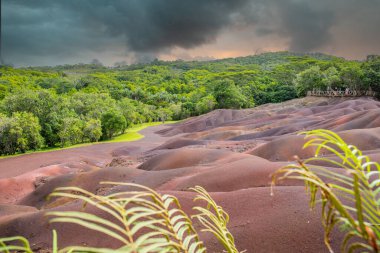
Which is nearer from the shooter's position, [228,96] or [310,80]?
[310,80]

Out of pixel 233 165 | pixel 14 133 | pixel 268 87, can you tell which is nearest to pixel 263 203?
pixel 233 165

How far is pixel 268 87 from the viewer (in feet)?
278

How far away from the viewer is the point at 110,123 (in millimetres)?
49875

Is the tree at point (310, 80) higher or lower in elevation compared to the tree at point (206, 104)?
higher

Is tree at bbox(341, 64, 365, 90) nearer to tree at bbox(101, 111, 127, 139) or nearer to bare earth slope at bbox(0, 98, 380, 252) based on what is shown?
bare earth slope at bbox(0, 98, 380, 252)

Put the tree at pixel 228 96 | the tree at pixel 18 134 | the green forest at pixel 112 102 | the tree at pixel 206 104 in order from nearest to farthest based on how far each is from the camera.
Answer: the tree at pixel 18 134
the green forest at pixel 112 102
the tree at pixel 228 96
the tree at pixel 206 104

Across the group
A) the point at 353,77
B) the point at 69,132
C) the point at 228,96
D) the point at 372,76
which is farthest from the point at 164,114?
the point at 372,76

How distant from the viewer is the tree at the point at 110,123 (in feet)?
163

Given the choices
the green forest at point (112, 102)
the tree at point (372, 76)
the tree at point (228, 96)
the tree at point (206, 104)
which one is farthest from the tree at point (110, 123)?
the tree at point (372, 76)

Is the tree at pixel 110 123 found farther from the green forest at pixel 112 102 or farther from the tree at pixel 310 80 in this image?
the tree at pixel 310 80

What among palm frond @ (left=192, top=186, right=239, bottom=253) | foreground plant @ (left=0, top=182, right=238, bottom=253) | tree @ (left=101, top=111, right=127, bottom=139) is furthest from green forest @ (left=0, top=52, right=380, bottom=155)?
foreground plant @ (left=0, top=182, right=238, bottom=253)

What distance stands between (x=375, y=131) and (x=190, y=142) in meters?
19.3

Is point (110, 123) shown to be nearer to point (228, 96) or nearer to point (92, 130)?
point (92, 130)

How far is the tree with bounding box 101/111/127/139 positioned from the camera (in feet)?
163
